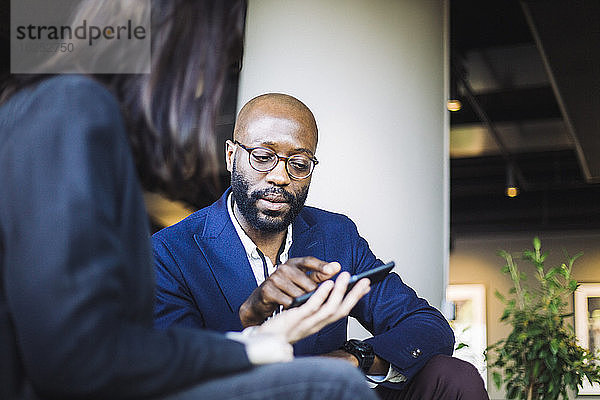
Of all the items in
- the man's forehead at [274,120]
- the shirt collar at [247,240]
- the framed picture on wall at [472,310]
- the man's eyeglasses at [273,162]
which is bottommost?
the framed picture on wall at [472,310]

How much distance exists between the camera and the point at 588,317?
402 inches

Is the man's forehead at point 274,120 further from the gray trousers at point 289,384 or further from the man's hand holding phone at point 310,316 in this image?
the gray trousers at point 289,384

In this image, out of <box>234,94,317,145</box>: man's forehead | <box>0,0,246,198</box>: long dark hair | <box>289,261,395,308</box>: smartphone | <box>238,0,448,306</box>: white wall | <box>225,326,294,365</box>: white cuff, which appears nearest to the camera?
<box>225,326,294,365</box>: white cuff

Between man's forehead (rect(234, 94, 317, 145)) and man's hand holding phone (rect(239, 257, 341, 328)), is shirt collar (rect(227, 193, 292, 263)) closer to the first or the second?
man's forehead (rect(234, 94, 317, 145))

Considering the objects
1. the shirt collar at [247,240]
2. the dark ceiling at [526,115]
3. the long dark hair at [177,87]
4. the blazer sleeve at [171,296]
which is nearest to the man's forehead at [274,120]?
the shirt collar at [247,240]

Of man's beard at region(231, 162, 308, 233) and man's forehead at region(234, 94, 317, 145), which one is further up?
man's forehead at region(234, 94, 317, 145)

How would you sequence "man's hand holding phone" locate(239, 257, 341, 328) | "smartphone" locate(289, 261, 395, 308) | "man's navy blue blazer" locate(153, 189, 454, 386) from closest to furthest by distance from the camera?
"smartphone" locate(289, 261, 395, 308)
"man's hand holding phone" locate(239, 257, 341, 328)
"man's navy blue blazer" locate(153, 189, 454, 386)

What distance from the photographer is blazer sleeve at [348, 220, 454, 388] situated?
216cm

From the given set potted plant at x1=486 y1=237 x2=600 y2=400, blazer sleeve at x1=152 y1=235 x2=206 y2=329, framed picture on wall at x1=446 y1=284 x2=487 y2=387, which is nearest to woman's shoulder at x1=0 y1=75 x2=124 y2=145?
blazer sleeve at x1=152 y1=235 x2=206 y2=329

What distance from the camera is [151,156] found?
1269 millimetres

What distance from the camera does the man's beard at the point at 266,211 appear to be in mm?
2416

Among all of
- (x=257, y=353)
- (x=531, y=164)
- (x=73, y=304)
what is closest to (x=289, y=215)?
(x=257, y=353)

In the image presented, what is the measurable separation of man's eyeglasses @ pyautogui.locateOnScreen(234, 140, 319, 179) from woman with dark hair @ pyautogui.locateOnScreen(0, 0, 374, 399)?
1.32 meters

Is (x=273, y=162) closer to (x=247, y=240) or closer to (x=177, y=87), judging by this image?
(x=247, y=240)
